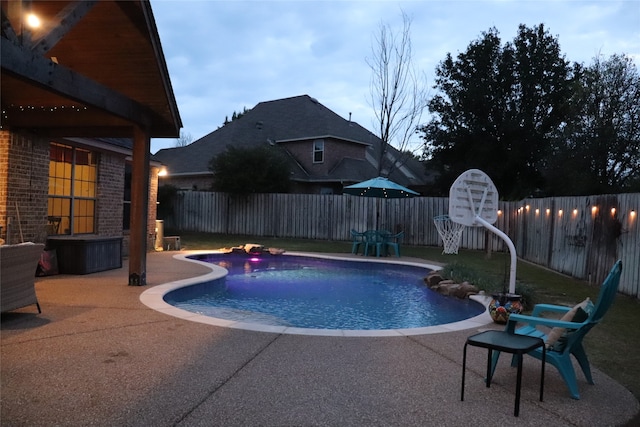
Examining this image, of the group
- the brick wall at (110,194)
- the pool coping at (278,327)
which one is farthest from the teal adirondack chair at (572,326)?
the brick wall at (110,194)

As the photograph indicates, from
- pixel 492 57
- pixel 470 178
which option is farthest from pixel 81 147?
pixel 492 57

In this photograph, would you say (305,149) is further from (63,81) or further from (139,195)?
(63,81)

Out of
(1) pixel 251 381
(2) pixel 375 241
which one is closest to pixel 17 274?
(1) pixel 251 381

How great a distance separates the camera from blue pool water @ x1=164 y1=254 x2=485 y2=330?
6.90m

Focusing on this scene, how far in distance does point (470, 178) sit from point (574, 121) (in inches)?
531

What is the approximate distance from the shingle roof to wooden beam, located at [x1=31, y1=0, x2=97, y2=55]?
741 inches

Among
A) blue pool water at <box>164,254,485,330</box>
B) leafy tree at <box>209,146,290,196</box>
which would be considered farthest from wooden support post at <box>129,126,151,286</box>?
leafy tree at <box>209,146,290,196</box>

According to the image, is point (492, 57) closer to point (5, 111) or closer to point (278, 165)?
point (278, 165)

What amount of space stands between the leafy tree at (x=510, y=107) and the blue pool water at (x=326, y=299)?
12.8m

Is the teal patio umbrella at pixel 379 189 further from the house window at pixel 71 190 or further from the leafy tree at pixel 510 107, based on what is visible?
the leafy tree at pixel 510 107

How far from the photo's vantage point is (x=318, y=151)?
24719 millimetres

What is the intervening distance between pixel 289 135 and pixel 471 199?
66.9 ft

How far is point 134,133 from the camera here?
7.27 metres

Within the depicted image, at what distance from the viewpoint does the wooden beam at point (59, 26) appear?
398 cm
